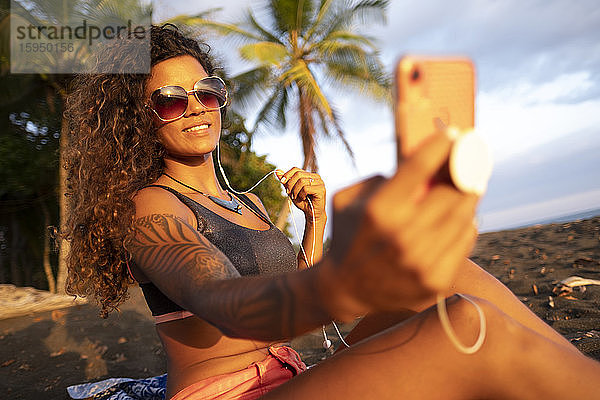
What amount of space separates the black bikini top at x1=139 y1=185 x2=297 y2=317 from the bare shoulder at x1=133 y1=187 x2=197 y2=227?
5cm

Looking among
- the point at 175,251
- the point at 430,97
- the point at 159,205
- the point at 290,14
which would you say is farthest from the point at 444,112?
the point at 290,14

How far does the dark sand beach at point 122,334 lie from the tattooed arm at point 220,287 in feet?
7.38

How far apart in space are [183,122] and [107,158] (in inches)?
13.5

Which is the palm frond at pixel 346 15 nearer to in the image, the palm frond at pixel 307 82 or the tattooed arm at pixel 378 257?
the palm frond at pixel 307 82

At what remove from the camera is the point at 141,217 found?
1393mm

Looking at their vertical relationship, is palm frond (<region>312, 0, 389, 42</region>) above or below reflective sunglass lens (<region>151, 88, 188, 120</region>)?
above

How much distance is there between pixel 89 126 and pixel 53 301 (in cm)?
488

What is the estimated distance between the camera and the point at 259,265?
166cm

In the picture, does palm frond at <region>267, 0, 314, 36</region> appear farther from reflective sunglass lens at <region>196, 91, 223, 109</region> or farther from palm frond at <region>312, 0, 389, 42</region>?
reflective sunglass lens at <region>196, 91, 223, 109</region>

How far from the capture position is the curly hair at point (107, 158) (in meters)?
1.67

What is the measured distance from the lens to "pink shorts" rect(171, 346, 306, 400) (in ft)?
4.47

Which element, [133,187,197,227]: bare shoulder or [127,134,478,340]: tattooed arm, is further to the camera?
[133,187,197,227]: bare shoulder

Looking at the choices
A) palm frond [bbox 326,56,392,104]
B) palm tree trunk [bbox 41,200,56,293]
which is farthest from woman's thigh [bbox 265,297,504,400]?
palm frond [bbox 326,56,392,104]

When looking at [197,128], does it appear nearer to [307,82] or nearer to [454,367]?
[454,367]
